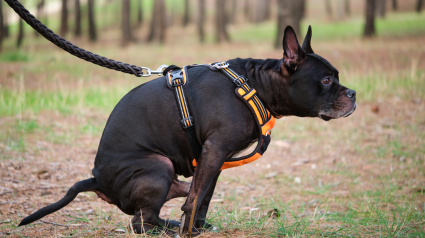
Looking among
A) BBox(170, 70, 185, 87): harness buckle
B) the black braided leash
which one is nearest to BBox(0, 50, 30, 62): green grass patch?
the black braided leash

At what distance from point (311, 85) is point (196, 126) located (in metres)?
1.02

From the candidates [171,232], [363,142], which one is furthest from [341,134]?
[171,232]

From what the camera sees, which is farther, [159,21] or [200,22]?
[200,22]

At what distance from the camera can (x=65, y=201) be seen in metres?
3.06

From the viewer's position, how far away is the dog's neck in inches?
127

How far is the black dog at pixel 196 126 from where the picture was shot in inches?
117

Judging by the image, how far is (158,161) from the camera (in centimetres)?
305

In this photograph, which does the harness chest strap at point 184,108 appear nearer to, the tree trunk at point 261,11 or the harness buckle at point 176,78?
the harness buckle at point 176,78

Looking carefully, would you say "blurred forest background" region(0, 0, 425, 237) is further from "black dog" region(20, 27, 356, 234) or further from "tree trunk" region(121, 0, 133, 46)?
"tree trunk" region(121, 0, 133, 46)

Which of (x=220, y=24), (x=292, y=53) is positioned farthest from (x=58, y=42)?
(x=220, y=24)

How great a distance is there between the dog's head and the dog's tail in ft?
6.02

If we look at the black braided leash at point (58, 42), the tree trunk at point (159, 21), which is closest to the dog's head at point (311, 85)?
the black braided leash at point (58, 42)

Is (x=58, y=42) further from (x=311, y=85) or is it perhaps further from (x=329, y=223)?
Answer: (x=329, y=223)

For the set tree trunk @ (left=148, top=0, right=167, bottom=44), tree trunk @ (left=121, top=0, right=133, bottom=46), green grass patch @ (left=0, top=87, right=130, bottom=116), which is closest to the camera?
green grass patch @ (left=0, top=87, right=130, bottom=116)
